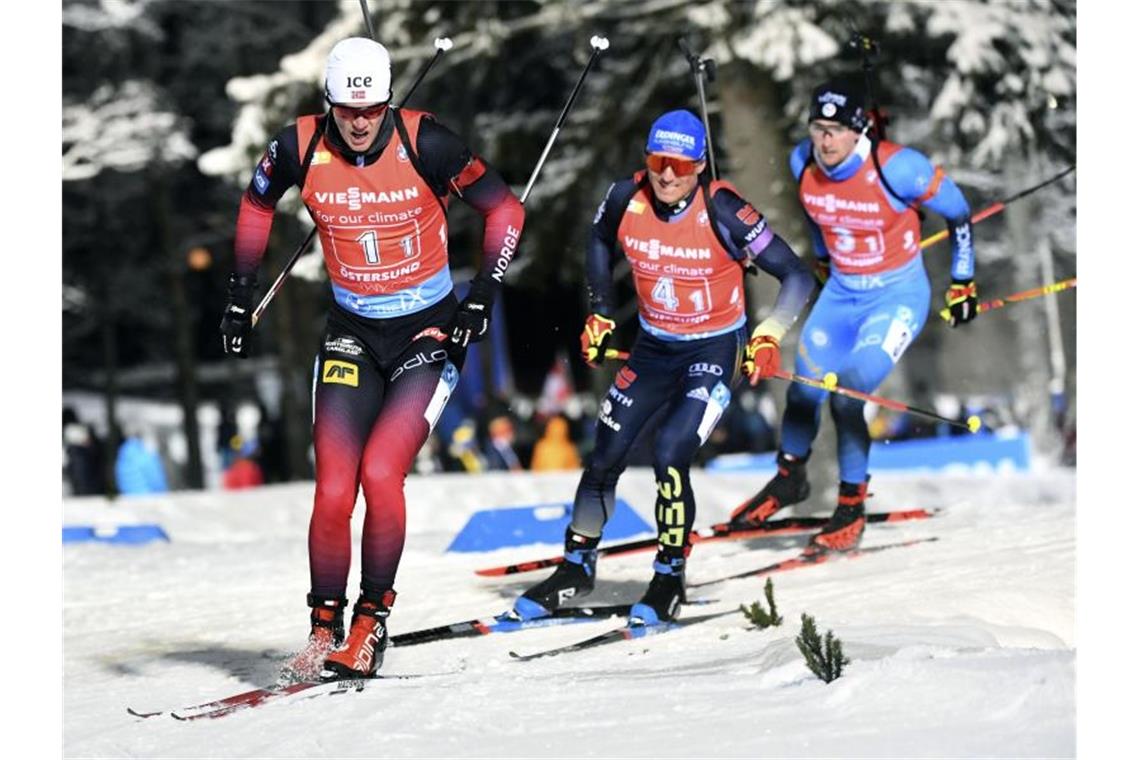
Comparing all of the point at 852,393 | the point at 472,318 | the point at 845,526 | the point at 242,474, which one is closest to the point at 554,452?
the point at 242,474

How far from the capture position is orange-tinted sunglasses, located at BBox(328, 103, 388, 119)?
275 inches

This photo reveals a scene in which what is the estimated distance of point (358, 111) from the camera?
6.98 meters

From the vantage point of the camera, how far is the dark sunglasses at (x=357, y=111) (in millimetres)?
6980

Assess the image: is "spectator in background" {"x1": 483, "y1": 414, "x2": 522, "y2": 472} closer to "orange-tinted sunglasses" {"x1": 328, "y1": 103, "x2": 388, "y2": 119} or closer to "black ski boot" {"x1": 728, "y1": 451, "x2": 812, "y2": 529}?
"black ski boot" {"x1": 728, "y1": 451, "x2": 812, "y2": 529}

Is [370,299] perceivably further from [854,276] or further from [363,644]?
[854,276]

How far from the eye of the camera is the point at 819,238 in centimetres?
951

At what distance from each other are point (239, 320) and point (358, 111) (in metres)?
0.91

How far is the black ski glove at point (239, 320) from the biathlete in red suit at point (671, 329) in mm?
1523

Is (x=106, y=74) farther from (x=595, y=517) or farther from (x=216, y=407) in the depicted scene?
(x=595, y=517)

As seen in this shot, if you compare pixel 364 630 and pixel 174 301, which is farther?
pixel 174 301

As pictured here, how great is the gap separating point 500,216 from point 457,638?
175 cm

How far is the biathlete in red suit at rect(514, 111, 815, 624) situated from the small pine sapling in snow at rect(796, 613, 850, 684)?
156 cm
